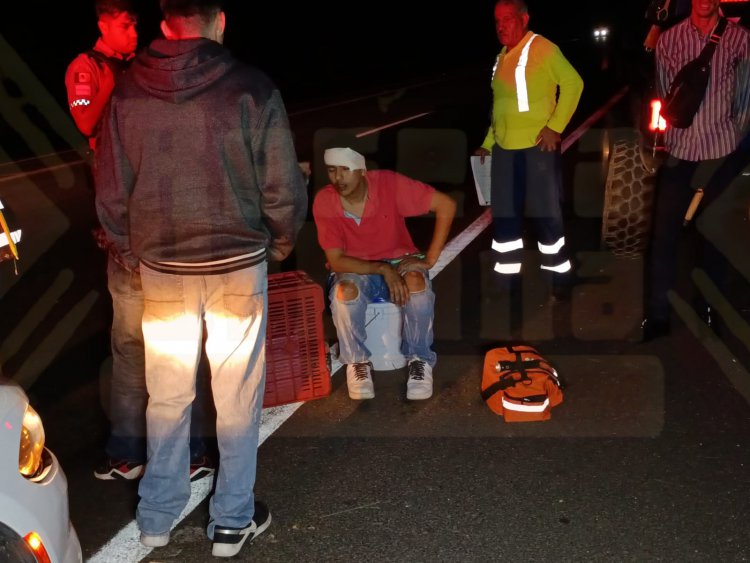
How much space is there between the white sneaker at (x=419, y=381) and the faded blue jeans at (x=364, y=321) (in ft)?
0.17

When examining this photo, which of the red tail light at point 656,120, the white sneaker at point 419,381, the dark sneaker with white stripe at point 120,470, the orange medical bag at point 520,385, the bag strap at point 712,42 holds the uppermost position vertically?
the bag strap at point 712,42

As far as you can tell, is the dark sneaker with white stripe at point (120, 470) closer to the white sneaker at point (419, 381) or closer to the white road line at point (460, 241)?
the white sneaker at point (419, 381)

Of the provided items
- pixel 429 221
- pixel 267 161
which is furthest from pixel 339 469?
pixel 429 221

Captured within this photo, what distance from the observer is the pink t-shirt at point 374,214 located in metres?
5.36

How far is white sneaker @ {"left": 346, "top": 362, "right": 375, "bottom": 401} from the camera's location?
16.8 ft

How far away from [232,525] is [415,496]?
0.80m

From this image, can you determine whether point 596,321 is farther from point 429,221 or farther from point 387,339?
point 429,221

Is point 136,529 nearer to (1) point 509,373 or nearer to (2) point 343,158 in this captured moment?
(1) point 509,373

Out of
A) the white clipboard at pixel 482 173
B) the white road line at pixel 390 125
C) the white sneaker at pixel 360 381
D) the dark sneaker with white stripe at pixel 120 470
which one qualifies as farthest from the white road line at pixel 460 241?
the white road line at pixel 390 125

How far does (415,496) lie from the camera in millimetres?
4090

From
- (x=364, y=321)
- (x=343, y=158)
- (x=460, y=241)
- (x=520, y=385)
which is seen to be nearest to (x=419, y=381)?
(x=364, y=321)

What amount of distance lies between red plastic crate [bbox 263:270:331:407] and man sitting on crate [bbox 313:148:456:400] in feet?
0.77

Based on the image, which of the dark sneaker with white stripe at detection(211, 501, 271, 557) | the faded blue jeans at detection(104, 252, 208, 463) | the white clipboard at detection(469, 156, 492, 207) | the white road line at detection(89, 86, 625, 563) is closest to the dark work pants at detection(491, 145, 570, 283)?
the white clipboard at detection(469, 156, 492, 207)

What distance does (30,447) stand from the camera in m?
2.89
